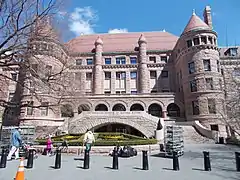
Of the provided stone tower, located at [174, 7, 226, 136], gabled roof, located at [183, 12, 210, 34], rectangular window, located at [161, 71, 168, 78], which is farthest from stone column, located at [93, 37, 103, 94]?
gabled roof, located at [183, 12, 210, 34]

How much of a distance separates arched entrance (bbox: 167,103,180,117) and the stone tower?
2.95 metres

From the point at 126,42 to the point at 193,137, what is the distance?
29005 millimetres

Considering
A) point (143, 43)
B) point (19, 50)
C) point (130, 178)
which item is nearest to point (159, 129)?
point (130, 178)

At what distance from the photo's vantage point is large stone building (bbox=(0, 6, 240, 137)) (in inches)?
1167

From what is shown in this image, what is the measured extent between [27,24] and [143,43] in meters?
34.2

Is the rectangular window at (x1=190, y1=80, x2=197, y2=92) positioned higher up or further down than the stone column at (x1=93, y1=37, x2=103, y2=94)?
further down

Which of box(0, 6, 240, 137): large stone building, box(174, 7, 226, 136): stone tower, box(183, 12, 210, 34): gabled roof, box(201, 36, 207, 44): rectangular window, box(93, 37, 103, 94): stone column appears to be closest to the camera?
box(0, 6, 240, 137): large stone building

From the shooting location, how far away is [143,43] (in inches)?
1667

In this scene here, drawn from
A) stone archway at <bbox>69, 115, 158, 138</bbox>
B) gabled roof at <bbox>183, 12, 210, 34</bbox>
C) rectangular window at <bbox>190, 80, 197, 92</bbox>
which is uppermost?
gabled roof at <bbox>183, 12, 210, 34</bbox>

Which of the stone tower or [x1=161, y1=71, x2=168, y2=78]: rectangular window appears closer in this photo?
the stone tower

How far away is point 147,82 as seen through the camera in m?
40.1

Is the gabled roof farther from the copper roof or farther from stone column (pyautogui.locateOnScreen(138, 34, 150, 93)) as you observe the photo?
stone column (pyautogui.locateOnScreen(138, 34, 150, 93))

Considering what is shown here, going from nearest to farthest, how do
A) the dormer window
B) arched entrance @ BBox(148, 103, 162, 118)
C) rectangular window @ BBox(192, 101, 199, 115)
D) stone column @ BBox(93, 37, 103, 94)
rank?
rectangular window @ BBox(192, 101, 199, 115)
the dormer window
arched entrance @ BBox(148, 103, 162, 118)
stone column @ BBox(93, 37, 103, 94)

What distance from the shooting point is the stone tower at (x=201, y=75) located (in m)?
30.3
